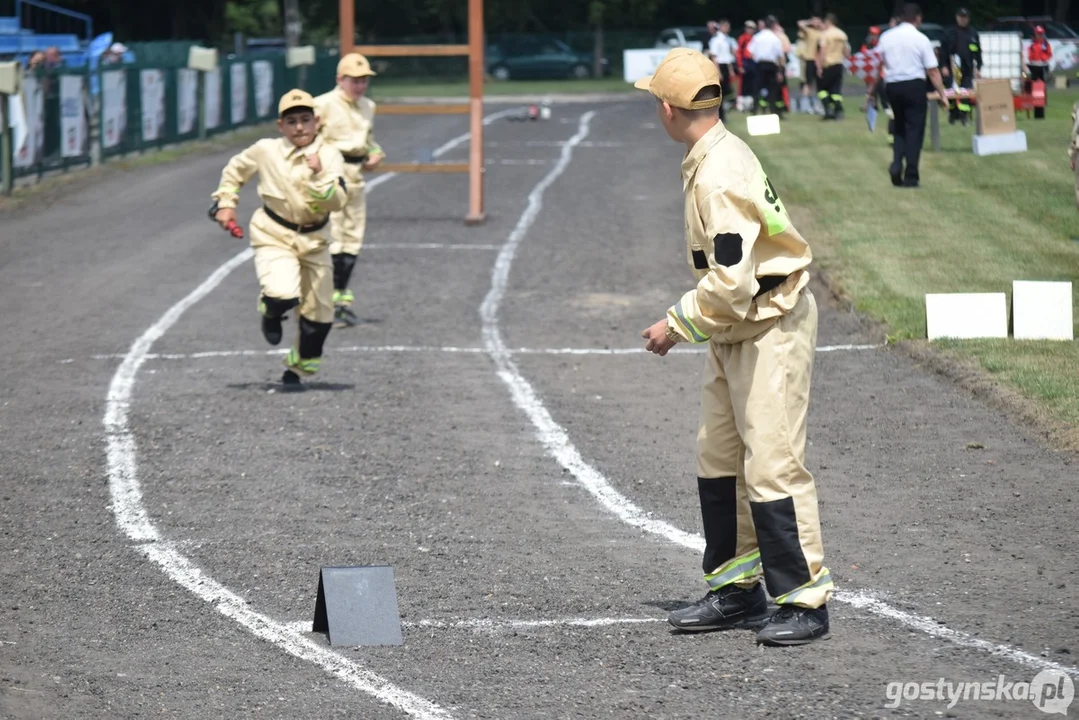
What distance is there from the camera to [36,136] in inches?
997

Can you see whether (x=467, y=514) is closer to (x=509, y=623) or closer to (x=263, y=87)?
(x=509, y=623)

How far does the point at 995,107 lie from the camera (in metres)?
24.4

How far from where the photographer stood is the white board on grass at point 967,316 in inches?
499

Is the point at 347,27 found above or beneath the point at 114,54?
beneath

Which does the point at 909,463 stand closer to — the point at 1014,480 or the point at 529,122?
the point at 1014,480

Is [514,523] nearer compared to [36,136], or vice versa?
[514,523]

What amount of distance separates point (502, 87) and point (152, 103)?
1187 inches

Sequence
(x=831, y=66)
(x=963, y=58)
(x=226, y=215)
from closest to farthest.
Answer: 1. (x=226, y=215)
2. (x=963, y=58)
3. (x=831, y=66)

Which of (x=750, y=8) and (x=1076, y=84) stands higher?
(x=750, y=8)

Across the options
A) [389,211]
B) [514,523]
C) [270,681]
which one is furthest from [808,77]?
[270,681]

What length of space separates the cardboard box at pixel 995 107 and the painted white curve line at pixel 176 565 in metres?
15.1

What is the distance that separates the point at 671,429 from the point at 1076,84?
36.0 metres

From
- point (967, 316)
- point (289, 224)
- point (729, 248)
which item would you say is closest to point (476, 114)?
point (967, 316)

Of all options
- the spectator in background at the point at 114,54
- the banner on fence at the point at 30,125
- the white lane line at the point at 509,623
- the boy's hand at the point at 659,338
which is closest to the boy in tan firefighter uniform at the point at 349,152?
the white lane line at the point at 509,623
